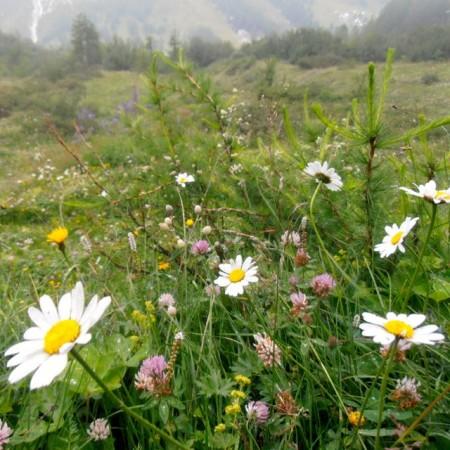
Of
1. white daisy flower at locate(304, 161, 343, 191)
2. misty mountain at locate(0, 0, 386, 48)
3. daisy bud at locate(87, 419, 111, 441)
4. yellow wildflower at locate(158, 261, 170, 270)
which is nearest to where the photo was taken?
daisy bud at locate(87, 419, 111, 441)

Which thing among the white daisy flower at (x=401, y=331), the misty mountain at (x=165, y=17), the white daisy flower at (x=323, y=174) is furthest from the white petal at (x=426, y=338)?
the misty mountain at (x=165, y=17)

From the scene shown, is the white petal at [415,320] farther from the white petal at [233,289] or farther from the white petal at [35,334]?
the white petal at [35,334]

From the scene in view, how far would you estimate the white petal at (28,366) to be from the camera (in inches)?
18.5

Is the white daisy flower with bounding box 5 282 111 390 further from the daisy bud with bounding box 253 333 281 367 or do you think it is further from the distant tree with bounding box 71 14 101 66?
the distant tree with bounding box 71 14 101 66

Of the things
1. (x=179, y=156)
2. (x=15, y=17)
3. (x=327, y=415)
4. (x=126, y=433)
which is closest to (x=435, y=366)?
(x=327, y=415)

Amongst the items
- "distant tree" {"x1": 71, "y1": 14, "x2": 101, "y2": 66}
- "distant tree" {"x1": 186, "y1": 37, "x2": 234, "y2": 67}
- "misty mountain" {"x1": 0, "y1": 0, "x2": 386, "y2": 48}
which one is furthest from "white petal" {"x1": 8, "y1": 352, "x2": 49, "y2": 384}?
"misty mountain" {"x1": 0, "y1": 0, "x2": 386, "y2": 48}

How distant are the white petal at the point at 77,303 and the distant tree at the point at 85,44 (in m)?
35.1

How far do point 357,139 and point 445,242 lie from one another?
17.7 inches

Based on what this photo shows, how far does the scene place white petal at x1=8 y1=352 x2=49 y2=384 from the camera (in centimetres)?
47

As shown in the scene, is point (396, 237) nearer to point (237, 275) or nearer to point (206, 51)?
point (237, 275)

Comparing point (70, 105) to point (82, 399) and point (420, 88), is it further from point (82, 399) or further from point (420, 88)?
point (82, 399)

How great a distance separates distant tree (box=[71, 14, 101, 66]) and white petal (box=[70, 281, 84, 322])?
115 feet

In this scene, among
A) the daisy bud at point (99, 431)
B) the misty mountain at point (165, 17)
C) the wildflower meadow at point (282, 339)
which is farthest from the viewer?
the misty mountain at point (165, 17)

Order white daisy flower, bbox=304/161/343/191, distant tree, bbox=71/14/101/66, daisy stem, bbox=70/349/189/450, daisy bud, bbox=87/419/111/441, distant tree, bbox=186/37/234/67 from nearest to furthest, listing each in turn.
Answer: daisy stem, bbox=70/349/189/450 < daisy bud, bbox=87/419/111/441 < white daisy flower, bbox=304/161/343/191 < distant tree, bbox=71/14/101/66 < distant tree, bbox=186/37/234/67
